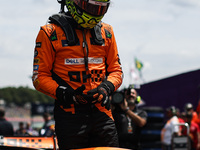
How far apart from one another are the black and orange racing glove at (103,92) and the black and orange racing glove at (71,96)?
0.17 feet

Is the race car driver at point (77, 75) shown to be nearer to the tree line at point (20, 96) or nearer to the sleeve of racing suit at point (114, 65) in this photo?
the sleeve of racing suit at point (114, 65)

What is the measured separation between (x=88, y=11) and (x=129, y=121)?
292 cm

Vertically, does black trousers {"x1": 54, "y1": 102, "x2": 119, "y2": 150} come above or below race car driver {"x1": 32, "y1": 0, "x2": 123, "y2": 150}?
below

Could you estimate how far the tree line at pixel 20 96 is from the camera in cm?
11131

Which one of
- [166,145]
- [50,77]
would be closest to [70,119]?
[50,77]

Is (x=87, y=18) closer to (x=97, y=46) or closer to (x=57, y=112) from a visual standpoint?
(x=97, y=46)

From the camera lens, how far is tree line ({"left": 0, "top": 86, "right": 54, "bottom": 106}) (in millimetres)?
111312

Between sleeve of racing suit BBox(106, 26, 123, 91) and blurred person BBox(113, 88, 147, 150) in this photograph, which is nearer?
sleeve of racing suit BBox(106, 26, 123, 91)

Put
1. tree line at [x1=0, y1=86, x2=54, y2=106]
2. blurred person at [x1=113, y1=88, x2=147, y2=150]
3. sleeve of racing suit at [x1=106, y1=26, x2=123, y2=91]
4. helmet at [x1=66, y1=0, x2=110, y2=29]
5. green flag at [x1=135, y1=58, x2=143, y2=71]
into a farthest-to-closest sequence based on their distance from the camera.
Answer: tree line at [x1=0, y1=86, x2=54, y2=106] < green flag at [x1=135, y1=58, x2=143, y2=71] < blurred person at [x1=113, y1=88, x2=147, y2=150] < sleeve of racing suit at [x1=106, y1=26, x2=123, y2=91] < helmet at [x1=66, y1=0, x2=110, y2=29]

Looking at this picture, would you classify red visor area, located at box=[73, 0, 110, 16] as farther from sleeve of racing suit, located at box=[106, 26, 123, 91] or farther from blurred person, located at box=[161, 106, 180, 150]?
blurred person, located at box=[161, 106, 180, 150]

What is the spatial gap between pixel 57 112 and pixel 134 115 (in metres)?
2.59

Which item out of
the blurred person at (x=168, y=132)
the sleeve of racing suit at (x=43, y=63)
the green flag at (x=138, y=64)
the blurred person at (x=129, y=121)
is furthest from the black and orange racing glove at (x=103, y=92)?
the green flag at (x=138, y=64)

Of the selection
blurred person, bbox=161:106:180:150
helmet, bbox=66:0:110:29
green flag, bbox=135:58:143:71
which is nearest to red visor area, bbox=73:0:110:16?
helmet, bbox=66:0:110:29

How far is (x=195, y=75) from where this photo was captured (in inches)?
450
